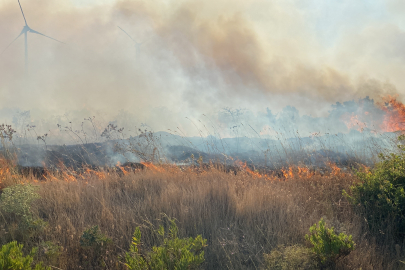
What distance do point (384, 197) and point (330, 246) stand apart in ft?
5.90

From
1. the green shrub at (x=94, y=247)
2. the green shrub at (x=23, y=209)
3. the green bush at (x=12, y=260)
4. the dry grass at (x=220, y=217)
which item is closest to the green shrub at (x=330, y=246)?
the dry grass at (x=220, y=217)

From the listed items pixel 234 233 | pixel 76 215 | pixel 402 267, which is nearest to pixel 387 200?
pixel 402 267

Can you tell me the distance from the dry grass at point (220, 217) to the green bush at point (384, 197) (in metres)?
0.20

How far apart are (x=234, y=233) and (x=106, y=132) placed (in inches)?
274

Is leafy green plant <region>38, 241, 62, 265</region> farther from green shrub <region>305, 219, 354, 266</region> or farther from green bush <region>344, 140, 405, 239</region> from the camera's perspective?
green bush <region>344, 140, 405, 239</region>

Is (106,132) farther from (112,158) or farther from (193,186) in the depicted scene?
(193,186)

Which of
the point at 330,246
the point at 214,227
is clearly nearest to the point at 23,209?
the point at 214,227

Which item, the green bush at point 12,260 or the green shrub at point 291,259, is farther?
the green shrub at point 291,259

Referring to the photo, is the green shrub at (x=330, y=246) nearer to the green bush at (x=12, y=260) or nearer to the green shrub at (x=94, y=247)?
the green shrub at (x=94, y=247)

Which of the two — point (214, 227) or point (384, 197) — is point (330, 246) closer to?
point (214, 227)

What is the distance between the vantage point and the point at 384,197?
142 inches

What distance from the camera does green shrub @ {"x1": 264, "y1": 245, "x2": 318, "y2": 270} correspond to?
251cm

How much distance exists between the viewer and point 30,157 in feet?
35.7

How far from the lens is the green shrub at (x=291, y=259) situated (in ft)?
8.22
